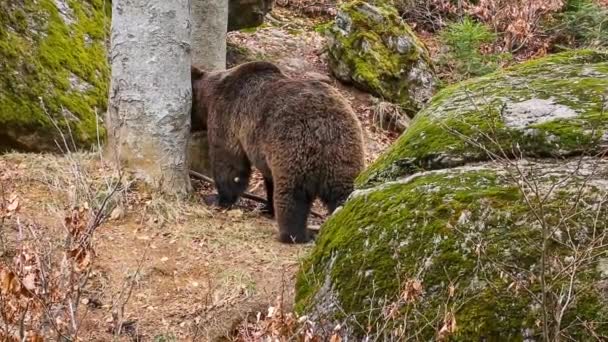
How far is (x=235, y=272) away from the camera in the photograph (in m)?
6.41

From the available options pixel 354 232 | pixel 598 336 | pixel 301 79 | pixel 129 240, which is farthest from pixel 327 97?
pixel 598 336

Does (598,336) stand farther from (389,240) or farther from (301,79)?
(301,79)

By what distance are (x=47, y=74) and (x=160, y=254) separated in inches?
117

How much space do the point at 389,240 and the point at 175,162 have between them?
160 inches

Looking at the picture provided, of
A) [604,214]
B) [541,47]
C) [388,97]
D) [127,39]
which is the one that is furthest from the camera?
[541,47]

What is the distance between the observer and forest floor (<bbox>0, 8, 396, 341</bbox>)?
18.5ft

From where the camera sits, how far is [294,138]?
23.2 feet

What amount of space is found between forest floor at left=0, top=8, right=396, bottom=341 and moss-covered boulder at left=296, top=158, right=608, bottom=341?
1169 millimetres

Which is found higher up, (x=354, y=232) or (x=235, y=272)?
(x=354, y=232)

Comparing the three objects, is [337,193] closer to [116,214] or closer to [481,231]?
[116,214]

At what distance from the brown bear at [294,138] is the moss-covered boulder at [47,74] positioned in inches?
66.5

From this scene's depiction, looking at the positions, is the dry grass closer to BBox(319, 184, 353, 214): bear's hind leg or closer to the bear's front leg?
the bear's front leg

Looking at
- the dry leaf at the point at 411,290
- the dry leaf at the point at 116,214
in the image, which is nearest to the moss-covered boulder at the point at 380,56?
the dry leaf at the point at 116,214

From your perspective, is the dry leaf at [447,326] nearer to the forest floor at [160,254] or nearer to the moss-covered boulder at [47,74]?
the forest floor at [160,254]
